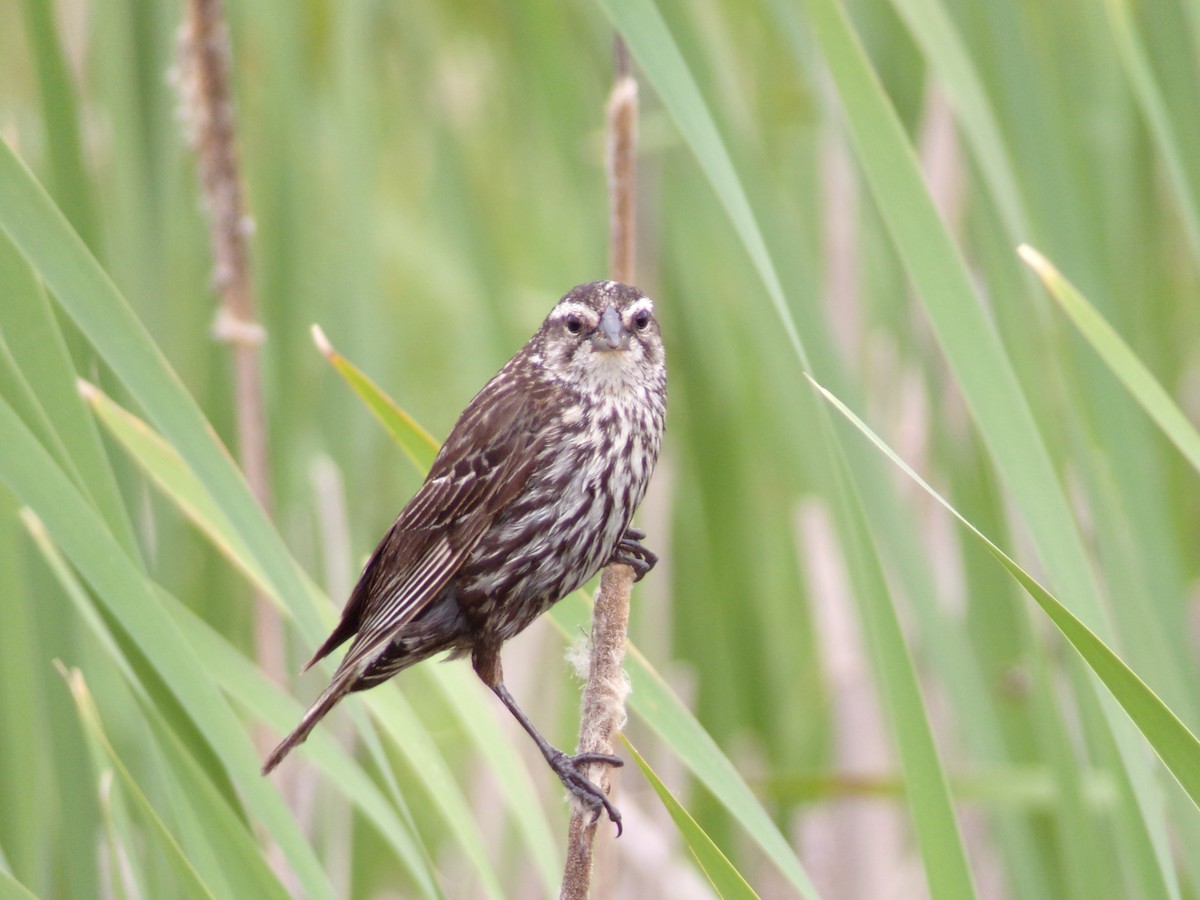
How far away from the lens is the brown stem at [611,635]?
1602 millimetres

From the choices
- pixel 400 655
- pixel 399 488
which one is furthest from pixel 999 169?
pixel 399 488

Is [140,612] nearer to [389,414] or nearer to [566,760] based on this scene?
[389,414]

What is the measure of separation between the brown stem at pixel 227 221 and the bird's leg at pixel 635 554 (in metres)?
0.56

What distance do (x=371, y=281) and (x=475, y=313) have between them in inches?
24.7

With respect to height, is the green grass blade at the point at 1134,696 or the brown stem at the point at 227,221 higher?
the brown stem at the point at 227,221

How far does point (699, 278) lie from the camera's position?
290 centimetres

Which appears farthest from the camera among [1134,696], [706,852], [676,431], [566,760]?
[676,431]

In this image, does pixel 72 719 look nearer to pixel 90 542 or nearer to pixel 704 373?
pixel 90 542

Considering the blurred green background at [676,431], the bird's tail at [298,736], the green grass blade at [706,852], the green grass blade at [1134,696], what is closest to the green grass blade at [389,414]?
the blurred green background at [676,431]

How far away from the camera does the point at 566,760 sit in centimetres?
204

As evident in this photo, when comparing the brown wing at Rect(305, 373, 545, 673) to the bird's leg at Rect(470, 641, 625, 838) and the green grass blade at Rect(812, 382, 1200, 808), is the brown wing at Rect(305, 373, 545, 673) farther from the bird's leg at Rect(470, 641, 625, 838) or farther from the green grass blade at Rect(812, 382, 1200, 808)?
the green grass blade at Rect(812, 382, 1200, 808)

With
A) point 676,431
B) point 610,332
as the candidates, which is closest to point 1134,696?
point 610,332

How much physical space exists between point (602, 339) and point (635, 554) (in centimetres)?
39

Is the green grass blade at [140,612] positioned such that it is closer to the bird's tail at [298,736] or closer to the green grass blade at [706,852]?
the bird's tail at [298,736]
